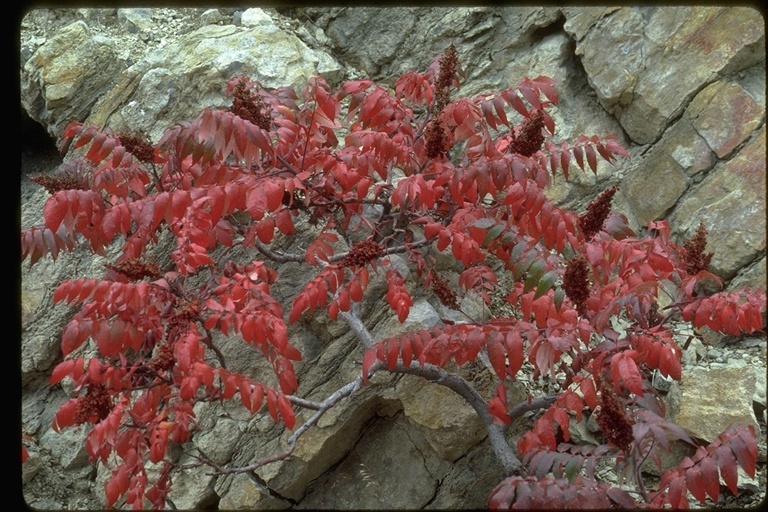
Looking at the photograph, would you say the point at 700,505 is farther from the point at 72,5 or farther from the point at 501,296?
the point at 72,5

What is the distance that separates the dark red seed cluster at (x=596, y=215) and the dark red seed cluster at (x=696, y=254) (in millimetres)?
450

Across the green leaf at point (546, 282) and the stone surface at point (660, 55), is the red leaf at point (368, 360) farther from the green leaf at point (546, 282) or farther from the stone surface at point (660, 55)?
the stone surface at point (660, 55)

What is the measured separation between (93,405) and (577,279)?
6.34 feet

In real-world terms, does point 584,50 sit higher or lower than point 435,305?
higher

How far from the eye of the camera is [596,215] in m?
3.09

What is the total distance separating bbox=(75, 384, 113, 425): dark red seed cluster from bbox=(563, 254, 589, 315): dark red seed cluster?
1855mm

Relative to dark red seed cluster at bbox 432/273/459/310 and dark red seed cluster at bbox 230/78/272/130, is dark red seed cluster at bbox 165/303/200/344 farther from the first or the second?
dark red seed cluster at bbox 432/273/459/310

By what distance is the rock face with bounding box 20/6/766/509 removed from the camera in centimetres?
348

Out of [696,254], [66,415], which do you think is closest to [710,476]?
[696,254]

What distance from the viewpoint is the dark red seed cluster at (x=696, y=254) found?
325 cm

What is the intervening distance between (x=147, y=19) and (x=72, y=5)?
19.0 inches

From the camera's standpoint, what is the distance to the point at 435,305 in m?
3.73

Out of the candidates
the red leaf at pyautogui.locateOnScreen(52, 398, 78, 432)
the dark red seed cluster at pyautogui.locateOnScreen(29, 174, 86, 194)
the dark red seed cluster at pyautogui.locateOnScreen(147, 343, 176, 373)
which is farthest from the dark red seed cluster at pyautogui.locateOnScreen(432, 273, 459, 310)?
the dark red seed cluster at pyautogui.locateOnScreen(29, 174, 86, 194)

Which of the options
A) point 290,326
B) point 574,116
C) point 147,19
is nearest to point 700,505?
point 290,326
